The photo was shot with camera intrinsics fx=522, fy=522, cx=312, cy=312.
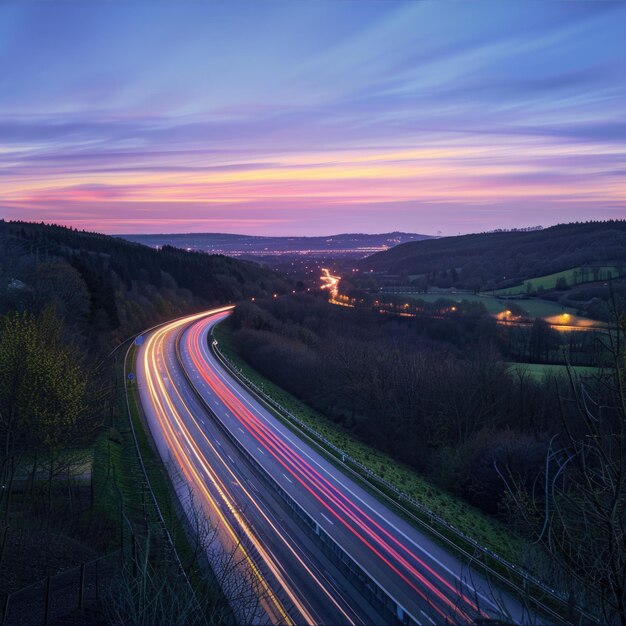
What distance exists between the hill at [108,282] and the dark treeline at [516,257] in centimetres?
4493

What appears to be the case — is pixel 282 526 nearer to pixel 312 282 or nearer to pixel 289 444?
pixel 289 444

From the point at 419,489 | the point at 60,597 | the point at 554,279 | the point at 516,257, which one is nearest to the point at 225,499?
the point at 60,597

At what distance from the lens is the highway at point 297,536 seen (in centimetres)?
1309

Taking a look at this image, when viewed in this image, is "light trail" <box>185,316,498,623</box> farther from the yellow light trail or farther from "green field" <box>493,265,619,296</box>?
"green field" <box>493,265,619,296</box>

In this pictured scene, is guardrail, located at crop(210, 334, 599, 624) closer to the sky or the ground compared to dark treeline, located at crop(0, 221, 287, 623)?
closer to the ground

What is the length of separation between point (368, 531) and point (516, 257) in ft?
422

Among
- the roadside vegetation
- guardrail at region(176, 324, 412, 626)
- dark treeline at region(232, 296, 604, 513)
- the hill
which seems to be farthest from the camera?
the hill

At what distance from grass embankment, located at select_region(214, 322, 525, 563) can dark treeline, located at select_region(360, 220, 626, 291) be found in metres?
69.5

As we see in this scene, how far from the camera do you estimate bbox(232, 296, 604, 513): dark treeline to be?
25312 millimetres

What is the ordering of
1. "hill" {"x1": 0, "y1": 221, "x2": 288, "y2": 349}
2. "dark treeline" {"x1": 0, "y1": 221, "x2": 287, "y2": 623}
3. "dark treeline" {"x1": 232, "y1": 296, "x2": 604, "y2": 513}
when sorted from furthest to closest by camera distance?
1. "hill" {"x1": 0, "y1": 221, "x2": 288, "y2": 349}
2. "dark treeline" {"x1": 232, "y1": 296, "x2": 604, "y2": 513}
3. "dark treeline" {"x1": 0, "y1": 221, "x2": 287, "y2": 623}

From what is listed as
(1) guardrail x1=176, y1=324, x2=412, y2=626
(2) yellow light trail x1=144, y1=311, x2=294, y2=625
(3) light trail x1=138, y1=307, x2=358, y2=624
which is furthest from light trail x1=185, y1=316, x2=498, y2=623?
(2) yellow light trail x1=144, y1=311, x2=294, y2=625

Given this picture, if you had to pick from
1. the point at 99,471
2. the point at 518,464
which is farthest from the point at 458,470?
the point at 99,471

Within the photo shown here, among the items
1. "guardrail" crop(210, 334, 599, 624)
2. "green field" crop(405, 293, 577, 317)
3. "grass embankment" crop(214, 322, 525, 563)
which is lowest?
"grass embankment" crop(214, 322, 525, 563)

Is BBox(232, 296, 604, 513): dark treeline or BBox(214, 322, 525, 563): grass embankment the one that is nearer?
BBox(214, 322, 525, 563): grass embankment
